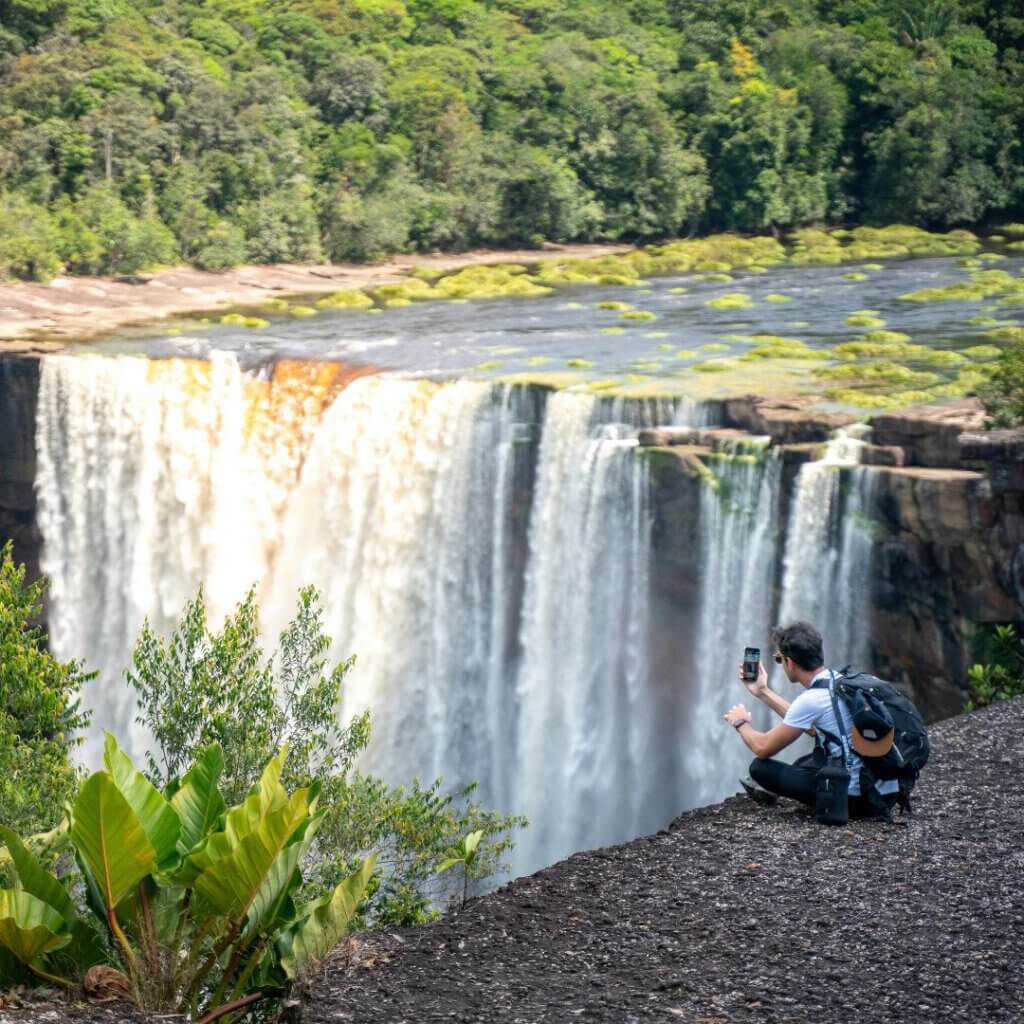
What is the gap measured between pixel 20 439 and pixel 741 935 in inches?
887

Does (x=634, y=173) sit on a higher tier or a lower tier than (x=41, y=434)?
higher

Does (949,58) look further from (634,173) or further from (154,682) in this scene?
→ (154,682)

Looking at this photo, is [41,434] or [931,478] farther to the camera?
[41,434]

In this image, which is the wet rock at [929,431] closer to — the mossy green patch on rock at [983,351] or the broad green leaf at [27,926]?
the mossy green patch on rock at [983,351]

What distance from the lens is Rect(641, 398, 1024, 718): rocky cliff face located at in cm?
1848

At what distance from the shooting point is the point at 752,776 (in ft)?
31.2

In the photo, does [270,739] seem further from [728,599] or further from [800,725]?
[728,599]

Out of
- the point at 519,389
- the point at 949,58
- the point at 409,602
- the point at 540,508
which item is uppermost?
the point at 949,58

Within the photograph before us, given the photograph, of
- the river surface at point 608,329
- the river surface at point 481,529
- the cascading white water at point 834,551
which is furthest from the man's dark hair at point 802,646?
the river surface at point 608,329

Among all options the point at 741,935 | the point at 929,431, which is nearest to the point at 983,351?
the point at 929,431

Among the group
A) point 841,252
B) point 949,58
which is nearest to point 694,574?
point 841,252

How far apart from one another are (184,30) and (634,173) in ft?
43.7

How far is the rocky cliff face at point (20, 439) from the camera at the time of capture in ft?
91.9

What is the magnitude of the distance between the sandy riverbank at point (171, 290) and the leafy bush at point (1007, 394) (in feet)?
54.1
